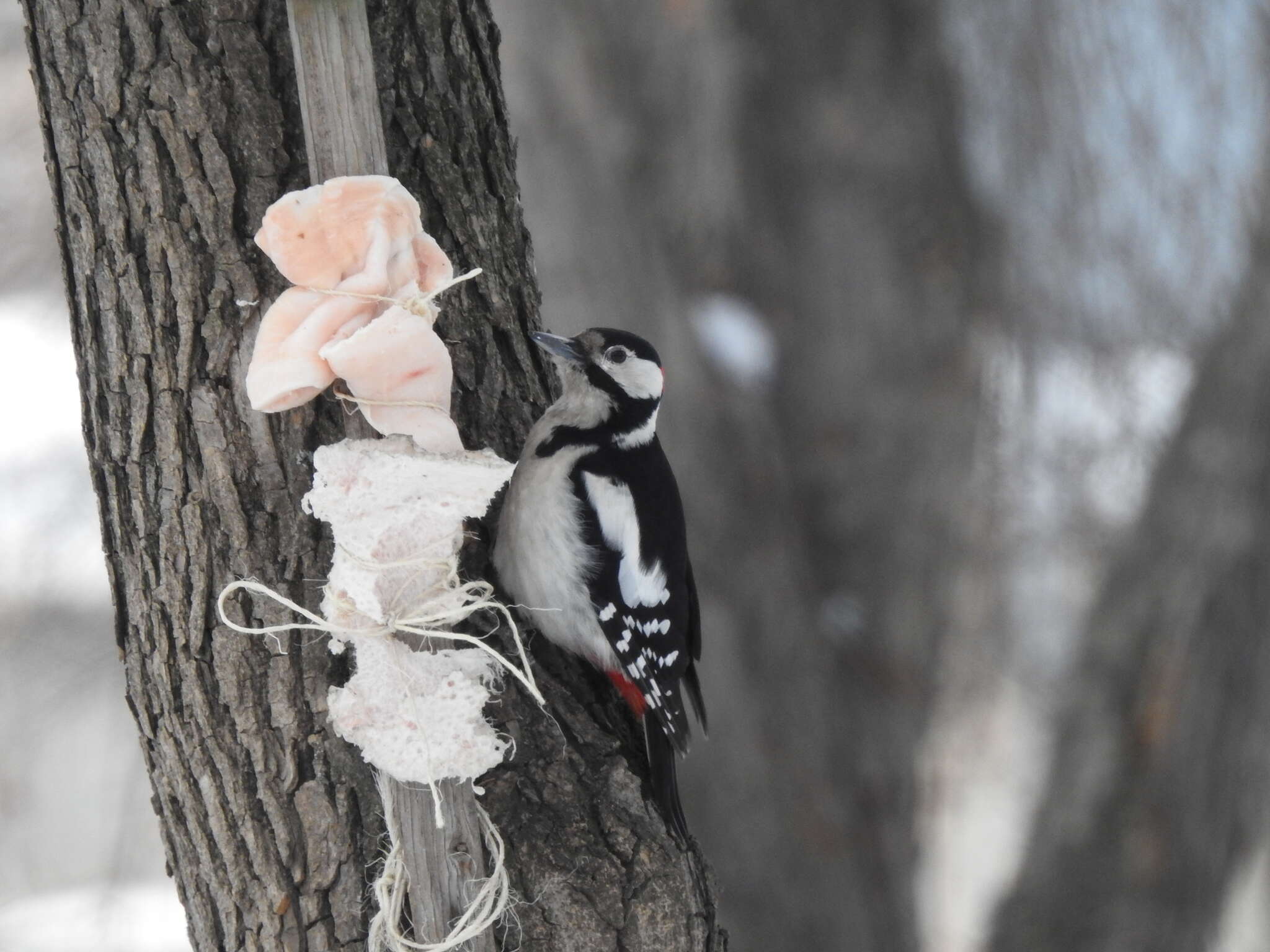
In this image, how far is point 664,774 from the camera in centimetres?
182

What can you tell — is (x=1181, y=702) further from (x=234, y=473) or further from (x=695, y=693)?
(x=234, y=473)

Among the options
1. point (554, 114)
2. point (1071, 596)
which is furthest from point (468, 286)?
point (1071, 596)

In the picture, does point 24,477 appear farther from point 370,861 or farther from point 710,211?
point 710,211

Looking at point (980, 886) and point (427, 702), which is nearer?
point (427, 702)

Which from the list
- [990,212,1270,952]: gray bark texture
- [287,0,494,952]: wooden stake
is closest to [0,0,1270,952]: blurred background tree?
[990,212,1270,952]: gray bark texture

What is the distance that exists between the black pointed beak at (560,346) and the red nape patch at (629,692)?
507 mm

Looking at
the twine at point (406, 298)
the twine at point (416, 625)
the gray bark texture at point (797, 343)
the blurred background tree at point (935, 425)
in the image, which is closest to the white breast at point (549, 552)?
the twine at point (416, 625)

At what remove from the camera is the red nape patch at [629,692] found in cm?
189

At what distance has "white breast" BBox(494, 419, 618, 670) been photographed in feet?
6.10

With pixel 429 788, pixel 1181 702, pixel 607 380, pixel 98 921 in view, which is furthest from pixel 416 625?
pixel 1181 702

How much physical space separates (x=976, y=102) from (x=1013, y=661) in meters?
1.86

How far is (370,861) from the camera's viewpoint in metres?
1.59

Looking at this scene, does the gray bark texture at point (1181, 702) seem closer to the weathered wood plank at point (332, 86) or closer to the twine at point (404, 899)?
the twine at point (404, 899)

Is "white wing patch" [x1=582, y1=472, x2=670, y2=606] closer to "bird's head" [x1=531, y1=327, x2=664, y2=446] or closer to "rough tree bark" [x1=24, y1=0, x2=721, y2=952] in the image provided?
"bird's head" [x1=531, y1=327, x2=664, y2=446]
